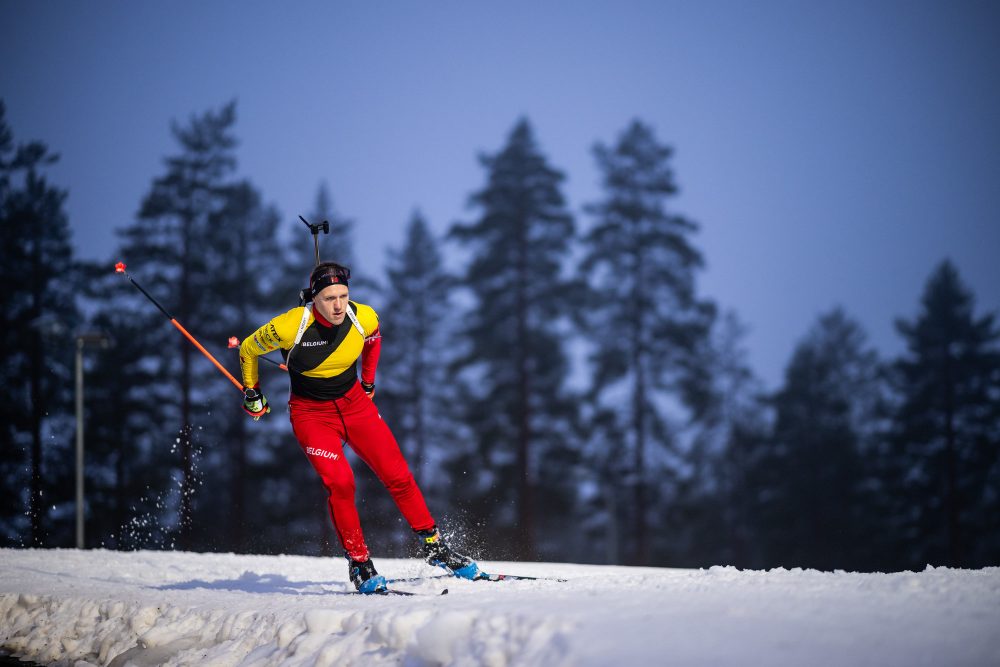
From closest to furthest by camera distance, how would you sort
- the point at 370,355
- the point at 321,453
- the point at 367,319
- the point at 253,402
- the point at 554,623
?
the point at 554,623, the point at 321,453, the point at 253,402, the point at 367,319, the point at 370,355

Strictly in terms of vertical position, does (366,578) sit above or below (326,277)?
below

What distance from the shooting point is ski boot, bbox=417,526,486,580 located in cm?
672

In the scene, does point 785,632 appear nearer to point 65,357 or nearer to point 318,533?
point 318,533

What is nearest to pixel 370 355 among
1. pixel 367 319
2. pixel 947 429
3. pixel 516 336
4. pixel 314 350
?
pixel 367 319

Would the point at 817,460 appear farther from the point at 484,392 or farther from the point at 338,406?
the point at 338,406

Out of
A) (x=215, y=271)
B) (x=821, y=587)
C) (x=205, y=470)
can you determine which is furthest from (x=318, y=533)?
(x=821, y=587)

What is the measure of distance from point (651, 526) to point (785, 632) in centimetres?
3170

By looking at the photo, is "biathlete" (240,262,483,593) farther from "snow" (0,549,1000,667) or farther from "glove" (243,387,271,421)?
"snow" (0,549,1000,667)

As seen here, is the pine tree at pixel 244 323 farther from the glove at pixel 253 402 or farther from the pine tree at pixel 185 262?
the glove at pixel 253 402

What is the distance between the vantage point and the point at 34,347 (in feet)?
94.3

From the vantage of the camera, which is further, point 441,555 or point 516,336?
point 516,336

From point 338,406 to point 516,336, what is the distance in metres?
19.3

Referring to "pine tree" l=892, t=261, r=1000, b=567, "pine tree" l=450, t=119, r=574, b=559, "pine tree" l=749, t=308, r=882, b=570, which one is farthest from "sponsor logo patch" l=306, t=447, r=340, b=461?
"pine tree" l=749, t=308, r=882, b=570

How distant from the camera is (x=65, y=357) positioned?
29.4 metres
